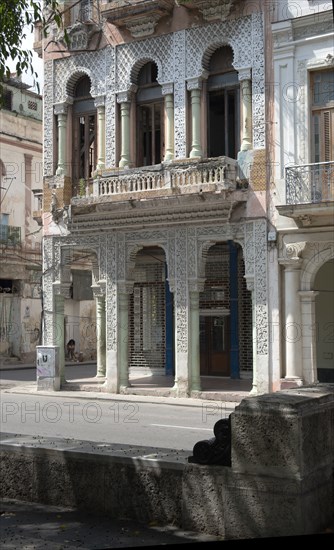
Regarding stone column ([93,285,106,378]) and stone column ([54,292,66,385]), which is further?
stone column ([93,285,106,378])

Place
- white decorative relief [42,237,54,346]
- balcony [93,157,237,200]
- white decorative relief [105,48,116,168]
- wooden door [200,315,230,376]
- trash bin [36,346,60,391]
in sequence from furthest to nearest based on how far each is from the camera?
wooden door [200,315,230,376], white decorative relief [42,237,54,346], trash bin [36,346,60,391], white decorative relief [105,48,116,168], balcony [93,157,237,200]

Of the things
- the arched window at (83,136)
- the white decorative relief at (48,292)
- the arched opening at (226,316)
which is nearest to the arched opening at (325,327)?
the arched opening at (226,316)

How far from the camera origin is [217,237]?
1752cm

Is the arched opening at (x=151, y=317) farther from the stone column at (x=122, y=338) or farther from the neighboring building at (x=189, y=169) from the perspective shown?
the stone column at (x=122, y=338)

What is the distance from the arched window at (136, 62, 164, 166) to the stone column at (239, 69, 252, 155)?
2.66 m

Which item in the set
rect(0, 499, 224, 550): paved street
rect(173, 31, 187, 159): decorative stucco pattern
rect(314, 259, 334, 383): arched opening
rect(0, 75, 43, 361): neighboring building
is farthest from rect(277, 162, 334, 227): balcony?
rect(0, 75, 43, 361): neighboring building

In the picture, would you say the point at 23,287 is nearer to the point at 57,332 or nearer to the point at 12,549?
the point at 57,332

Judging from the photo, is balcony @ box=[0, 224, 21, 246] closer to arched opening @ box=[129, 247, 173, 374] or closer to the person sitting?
the person sitting

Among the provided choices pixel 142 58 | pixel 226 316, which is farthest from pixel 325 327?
pixel 142 58

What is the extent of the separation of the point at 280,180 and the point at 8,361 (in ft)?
66.8

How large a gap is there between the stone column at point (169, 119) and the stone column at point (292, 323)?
172 inches

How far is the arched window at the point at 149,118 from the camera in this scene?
755 inches

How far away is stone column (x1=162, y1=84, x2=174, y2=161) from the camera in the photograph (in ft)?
60.3

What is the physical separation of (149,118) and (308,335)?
24.4 ft
